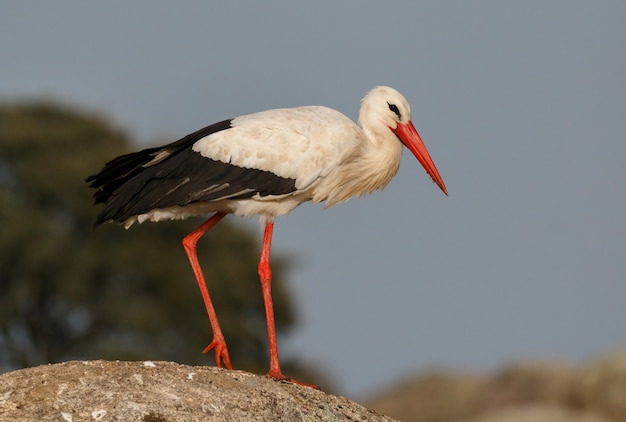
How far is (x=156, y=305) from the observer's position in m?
38.3

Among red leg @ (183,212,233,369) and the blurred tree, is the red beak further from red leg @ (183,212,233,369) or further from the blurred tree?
the blurred tree

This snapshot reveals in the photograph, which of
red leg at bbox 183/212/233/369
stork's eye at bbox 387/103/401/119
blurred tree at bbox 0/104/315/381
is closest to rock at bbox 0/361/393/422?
red leg at bbox 183/212/233/369

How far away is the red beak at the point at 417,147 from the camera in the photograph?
14578 mm

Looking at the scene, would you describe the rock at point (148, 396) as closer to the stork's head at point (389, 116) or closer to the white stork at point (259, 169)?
the white stork at point (259, 169)

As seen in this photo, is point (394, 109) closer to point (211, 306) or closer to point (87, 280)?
point (211, 306)

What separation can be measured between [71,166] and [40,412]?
28769 millimetres

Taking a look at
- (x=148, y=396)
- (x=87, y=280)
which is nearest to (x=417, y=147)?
(x=148, y=396)

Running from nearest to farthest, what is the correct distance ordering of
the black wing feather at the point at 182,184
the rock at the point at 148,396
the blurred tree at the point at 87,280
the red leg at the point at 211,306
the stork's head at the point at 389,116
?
the rock at the point at 148,396 < the red leg at the point at 211,306 < the black wing feather at the point at 182,184 < the stork's head at the point at 389,116 < the blurred tree at the point at 87,280

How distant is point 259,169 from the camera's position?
13898mm

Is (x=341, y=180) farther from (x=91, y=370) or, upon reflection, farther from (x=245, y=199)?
(x=91, y=370)

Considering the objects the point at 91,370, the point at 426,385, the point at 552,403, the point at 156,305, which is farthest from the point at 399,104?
the point at 156,305

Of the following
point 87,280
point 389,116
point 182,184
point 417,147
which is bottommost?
point 87,280

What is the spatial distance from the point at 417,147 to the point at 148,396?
16.8ft

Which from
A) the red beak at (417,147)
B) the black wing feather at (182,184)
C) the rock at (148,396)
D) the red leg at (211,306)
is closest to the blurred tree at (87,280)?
the red leg at (211,306)
